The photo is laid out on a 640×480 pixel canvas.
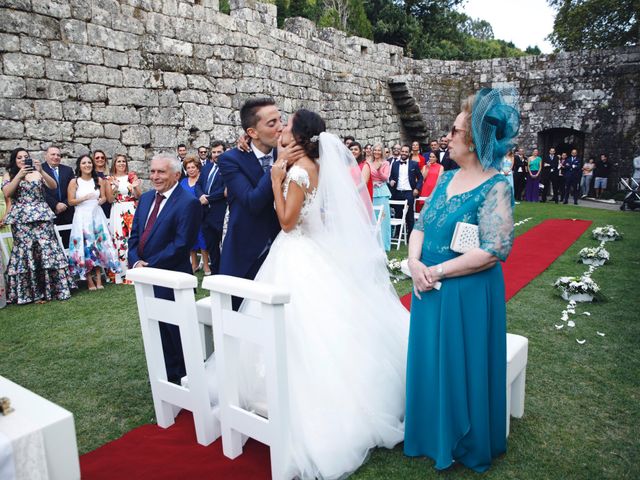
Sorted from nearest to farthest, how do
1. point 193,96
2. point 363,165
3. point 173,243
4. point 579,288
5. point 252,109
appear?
point 252,109
point 173,243
point 579,288
point 363,165
point 193,96

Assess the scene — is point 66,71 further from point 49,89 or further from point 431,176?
point 431,176

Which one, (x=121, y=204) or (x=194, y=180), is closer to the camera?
(x=121, y=204)

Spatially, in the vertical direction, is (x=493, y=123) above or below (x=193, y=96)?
below

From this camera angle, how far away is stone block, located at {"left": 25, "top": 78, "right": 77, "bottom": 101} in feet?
21.9

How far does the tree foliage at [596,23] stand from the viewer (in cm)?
2273

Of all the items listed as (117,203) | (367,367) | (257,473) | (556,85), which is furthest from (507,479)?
(556,85)

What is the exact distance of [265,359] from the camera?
86.2 inches

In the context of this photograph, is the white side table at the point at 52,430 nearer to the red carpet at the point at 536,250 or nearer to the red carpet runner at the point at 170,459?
the red carpet runner at the point at 170,459

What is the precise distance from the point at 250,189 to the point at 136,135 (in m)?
5.85

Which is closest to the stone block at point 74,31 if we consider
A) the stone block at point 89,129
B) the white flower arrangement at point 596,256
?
the stone block at point 89,129

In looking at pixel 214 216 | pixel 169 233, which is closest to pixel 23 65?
pixel 214 216

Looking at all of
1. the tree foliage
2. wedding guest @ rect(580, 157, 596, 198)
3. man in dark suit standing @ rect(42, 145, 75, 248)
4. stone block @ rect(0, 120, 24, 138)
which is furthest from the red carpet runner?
the tree foliage

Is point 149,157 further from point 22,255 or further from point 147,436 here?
point 147,436

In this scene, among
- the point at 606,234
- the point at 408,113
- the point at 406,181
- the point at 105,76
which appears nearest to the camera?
the point at 105,76
